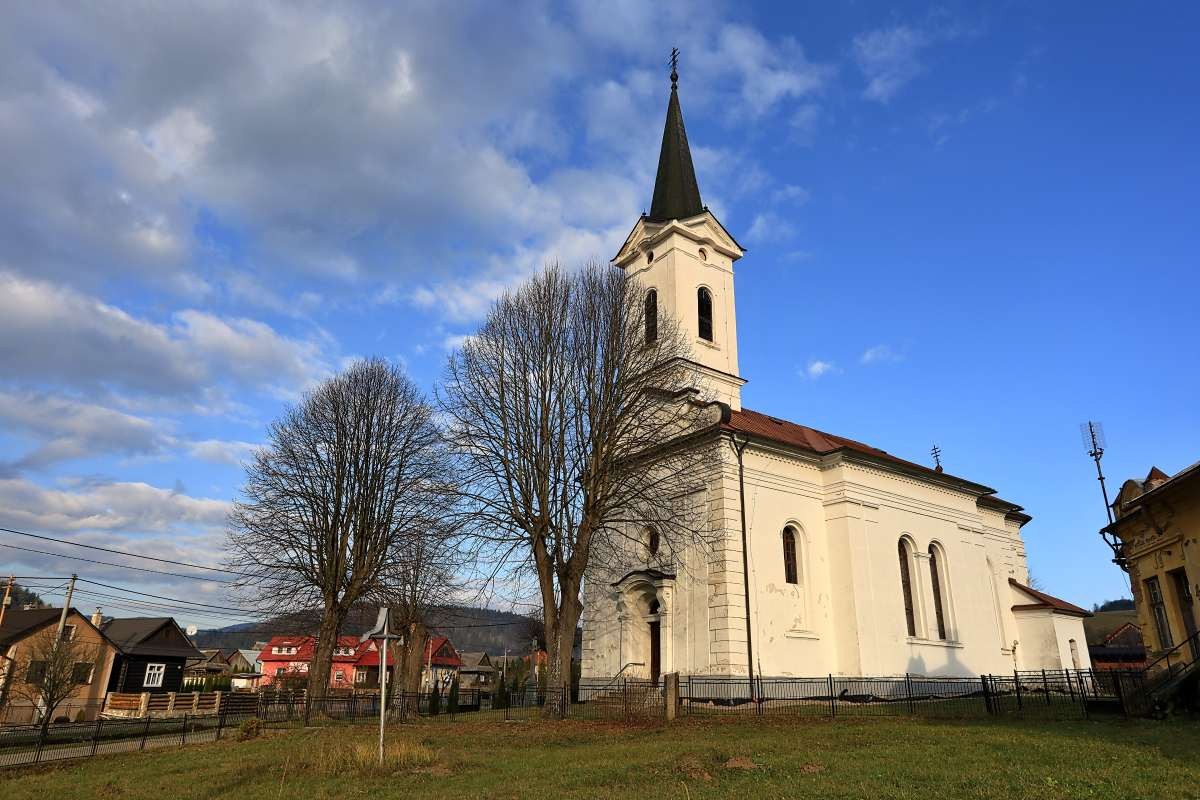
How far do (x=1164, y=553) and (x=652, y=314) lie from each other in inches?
764

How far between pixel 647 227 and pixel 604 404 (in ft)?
42.3

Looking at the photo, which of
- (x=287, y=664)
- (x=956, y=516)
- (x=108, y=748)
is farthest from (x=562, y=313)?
(x=287, y=664)

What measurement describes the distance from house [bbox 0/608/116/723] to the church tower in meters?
32.3

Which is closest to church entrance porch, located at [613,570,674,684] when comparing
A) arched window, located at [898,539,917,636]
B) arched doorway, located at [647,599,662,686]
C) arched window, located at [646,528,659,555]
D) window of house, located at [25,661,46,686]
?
arched doorway, located at [647,599,662,686]

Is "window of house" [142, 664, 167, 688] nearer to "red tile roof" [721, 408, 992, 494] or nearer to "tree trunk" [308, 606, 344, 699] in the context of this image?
"tree trunk" [308, 606, 344, 699]

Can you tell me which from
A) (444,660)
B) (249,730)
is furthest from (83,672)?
(444,660)

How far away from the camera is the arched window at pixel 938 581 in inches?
1173

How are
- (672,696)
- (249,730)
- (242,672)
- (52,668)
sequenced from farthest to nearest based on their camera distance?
1. (242,672)
2. (52,668)
3. (249,730)
4. (672,696)

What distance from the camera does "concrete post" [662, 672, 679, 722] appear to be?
60.6 ft

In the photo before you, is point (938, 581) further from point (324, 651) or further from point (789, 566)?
point (324, 651)

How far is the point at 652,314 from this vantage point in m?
31.5

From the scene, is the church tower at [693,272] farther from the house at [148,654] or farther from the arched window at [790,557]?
the house at [148,654]

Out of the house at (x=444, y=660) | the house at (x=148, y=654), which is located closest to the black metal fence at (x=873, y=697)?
the house at (x=148, y=654)

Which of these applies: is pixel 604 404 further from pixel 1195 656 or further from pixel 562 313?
pixel 1195 656
